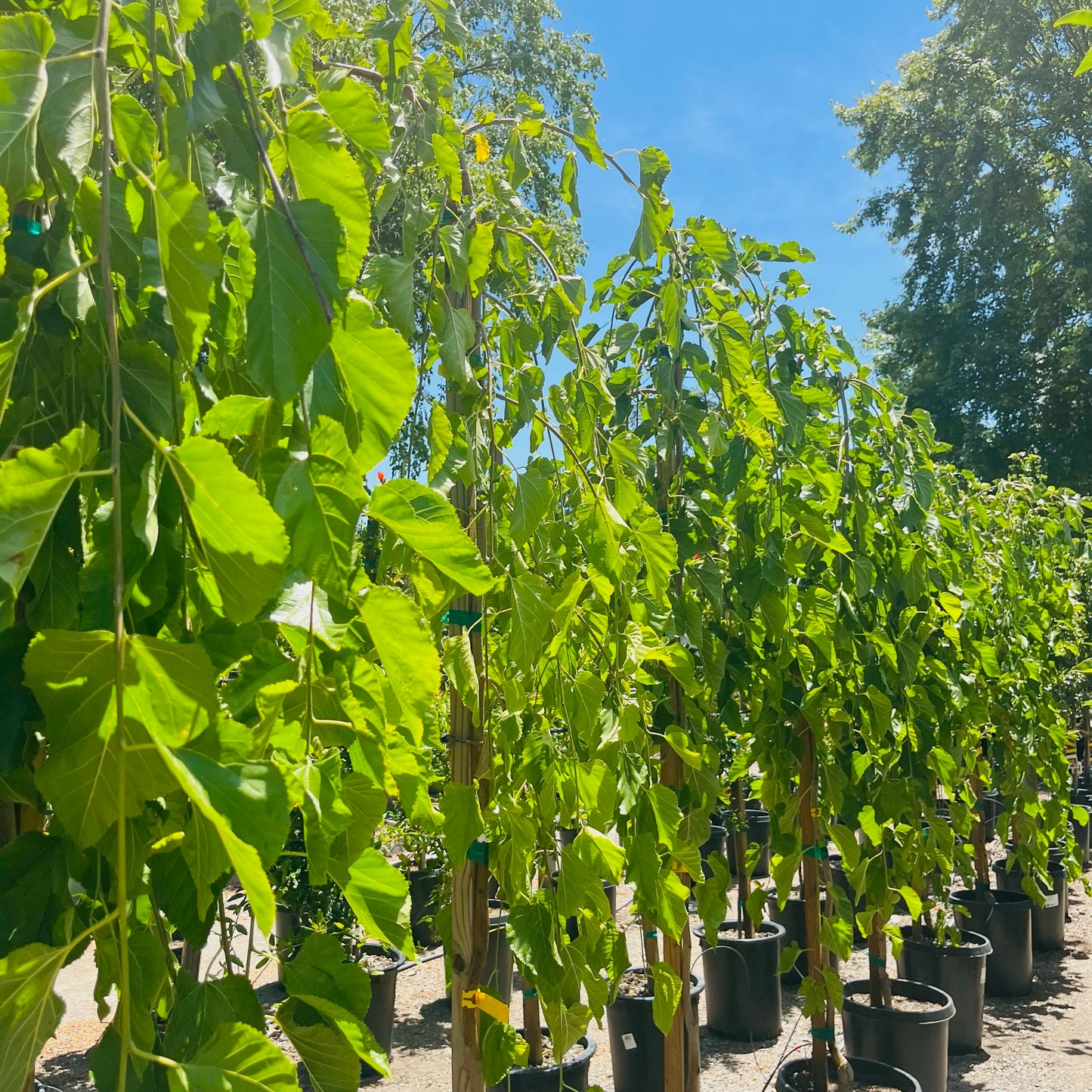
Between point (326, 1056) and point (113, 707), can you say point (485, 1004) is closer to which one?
point (326, 1056)

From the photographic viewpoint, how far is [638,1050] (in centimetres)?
313

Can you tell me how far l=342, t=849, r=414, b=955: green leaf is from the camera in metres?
0.63

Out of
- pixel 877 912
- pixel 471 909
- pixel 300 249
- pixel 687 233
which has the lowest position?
pixel 877 912

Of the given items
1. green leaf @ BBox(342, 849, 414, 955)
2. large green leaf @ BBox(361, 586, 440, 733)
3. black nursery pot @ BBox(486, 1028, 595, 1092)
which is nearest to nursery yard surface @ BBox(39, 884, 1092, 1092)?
black nursery pot @ BBox(486, 1028, 595, 1092)

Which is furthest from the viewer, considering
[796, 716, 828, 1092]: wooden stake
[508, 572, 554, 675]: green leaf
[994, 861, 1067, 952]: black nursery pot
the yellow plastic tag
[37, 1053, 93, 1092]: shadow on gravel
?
[994, 861, 1067, 952]: black nursery pot

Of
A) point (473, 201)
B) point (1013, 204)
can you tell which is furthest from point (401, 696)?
point (1013, 204)

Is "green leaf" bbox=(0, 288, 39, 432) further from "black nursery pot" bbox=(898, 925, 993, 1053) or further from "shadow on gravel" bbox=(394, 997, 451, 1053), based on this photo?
"black nursery pot" bbox=(898, 925, 993, 1053)

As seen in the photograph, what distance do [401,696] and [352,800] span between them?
79 mm

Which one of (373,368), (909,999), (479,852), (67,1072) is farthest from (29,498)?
(67,1072)

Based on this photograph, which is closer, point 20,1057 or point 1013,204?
point 20,1057

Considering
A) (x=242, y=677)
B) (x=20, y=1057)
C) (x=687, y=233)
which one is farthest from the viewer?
(x=687, y=233)

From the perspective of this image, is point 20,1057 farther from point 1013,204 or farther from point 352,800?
point 1013,204

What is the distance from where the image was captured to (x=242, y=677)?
25.5 inches

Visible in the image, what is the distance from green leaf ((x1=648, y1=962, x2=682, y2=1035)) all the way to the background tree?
505 inches
